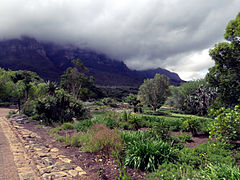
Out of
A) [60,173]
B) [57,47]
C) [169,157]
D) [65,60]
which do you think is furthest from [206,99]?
[57,47]

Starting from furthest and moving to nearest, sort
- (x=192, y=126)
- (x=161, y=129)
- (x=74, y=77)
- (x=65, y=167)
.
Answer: (x=74, y=77)
(x=192, y=126)
(x=161, y=129)
(x=65, y=167)

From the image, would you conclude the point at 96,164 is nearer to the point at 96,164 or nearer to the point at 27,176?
the point at 96,164

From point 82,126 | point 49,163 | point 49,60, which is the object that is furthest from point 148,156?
point 49,60

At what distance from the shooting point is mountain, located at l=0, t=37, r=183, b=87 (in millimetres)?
95256

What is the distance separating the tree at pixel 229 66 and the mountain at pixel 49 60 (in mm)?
81943

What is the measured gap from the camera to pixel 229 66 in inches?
563

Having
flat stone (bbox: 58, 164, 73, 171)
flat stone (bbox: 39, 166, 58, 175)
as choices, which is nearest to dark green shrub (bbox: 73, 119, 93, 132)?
flat stone (bbox: 58, 164, 73, 171)

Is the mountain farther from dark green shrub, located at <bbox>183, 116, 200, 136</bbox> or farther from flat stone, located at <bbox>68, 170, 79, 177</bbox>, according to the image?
flat stone, located at <bbox>68, 170, 79, 177</bbox>

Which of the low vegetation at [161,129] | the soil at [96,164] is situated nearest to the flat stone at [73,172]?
the soil at [96,164]

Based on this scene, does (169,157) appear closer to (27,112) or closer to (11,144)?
(11,144)

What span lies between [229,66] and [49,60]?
531ft

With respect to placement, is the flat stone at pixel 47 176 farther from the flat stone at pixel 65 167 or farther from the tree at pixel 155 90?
the tree at pixel 155 90

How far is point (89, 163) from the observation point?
452cm

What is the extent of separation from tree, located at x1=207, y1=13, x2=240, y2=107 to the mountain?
81943 millimetres
